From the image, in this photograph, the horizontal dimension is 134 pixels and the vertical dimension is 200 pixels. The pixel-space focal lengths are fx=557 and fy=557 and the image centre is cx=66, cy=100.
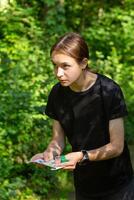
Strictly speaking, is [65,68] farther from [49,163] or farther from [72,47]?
[49,163]

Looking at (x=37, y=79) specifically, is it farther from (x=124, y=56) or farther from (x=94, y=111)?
(x=124, y=56)

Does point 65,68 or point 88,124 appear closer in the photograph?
point 65,68

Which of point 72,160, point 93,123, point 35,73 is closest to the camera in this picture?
point 72,160

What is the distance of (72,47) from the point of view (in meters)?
2.64

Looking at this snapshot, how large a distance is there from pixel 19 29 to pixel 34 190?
3.67 m

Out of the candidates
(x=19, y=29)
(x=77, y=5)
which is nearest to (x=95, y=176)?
(x=19, y=29)

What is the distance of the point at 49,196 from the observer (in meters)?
5.48

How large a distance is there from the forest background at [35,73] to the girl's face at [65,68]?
6.93 ft

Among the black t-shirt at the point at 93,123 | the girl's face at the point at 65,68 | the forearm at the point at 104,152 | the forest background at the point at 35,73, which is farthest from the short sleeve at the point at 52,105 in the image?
the forest background at the point at 35,73

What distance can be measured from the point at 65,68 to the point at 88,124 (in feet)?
1.06

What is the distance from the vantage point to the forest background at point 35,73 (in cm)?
538

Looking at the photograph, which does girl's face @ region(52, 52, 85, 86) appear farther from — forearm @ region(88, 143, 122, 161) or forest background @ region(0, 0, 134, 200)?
forest background @ region(0, 0, 134, 200)

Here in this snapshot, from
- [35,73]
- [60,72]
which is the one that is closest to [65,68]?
[60,72]

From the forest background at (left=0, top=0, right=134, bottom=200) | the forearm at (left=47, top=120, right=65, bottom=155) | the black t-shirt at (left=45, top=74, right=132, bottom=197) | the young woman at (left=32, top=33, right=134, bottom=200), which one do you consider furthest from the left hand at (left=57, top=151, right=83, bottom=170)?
the forest background at (left=0, top=0, right=134, bottom=200)
